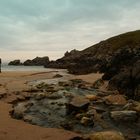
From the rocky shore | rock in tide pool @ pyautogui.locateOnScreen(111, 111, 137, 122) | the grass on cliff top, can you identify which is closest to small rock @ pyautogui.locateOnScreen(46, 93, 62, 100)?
the rocky shore

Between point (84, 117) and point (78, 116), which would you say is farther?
point (78, 116)

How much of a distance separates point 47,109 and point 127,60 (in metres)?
14.4

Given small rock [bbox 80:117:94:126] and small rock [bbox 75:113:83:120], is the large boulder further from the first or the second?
small rock [bbox 80:117:94:126]

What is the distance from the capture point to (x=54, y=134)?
1162 centimetres

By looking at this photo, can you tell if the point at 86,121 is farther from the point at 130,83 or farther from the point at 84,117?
the point at 130,83

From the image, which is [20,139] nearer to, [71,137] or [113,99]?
[71,137]

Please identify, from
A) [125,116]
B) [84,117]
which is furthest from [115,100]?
[84,117]

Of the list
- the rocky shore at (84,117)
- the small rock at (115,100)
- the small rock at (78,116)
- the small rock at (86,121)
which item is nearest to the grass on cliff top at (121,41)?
the small rock at (115,100)

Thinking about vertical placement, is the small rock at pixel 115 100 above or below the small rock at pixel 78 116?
above

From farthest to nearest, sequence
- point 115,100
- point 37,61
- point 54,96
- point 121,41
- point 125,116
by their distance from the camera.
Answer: point 37,61 → point 121,41 → point 54,96 → point 115,100 → point 125,116

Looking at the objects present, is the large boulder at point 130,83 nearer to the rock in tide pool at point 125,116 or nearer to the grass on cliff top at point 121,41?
the rock in tide pool at point 125,116

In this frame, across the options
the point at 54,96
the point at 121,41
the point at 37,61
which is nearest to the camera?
the point at 54,96

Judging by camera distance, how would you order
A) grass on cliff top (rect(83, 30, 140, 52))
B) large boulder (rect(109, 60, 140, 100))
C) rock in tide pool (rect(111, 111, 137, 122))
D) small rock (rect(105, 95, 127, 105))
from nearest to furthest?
rock in tide pool (rect(111, 111, 137, 122)) < small rock (rect(105, 95, 127, 105)) < large boulder (rect(109, 60, 140, 100)) < grass on cliff top (rect(83, 30, 140, 52))

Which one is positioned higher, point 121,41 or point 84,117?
point 121,41
